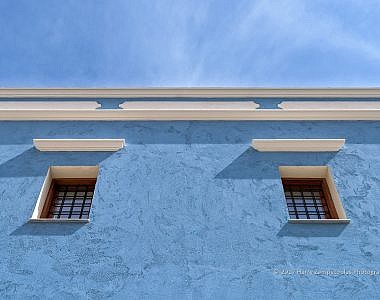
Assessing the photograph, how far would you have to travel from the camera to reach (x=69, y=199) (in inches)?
321

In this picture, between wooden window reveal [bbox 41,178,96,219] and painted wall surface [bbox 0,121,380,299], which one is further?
wooden window reveal [bbox 41,178,96,219]

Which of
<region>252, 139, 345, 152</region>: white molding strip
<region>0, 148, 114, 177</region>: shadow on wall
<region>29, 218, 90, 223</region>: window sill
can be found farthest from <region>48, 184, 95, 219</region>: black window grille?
<region>252, 139, 345, 152</region>: white molding strip

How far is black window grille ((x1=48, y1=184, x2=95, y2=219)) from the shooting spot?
25.7ft

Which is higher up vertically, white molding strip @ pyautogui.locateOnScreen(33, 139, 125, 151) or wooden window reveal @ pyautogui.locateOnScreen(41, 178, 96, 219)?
white molding strip @ pyautogui.locateOnScreen(33, 139, 125, 151)

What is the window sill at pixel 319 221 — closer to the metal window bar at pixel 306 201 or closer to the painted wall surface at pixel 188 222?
the painted wall surface at pixel 188 222

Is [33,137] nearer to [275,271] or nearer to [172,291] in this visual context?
[172,291]

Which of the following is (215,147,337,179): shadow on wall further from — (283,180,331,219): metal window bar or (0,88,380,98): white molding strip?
(0,88,380,98): white molding strip

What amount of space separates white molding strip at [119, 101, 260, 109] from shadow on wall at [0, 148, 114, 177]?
1703mm

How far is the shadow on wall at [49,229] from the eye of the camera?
23.1 ft

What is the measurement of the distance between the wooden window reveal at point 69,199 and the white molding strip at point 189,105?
82.8 inches

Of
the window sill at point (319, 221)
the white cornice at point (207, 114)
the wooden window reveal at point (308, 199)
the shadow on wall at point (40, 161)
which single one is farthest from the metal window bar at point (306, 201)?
the shadow on wall at point (40, 161)

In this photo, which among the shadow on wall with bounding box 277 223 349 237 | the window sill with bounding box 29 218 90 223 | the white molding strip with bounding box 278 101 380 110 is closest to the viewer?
the shadow on wall with bounding box 277 223 349 237

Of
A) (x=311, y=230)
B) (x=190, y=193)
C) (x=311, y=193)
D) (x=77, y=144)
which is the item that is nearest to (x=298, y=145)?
(x=311, y=193)

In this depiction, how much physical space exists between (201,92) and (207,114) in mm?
991
